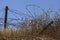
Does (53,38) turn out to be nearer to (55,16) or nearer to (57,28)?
(57,28)

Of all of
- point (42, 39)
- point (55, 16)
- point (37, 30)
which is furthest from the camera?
point (55, 16)

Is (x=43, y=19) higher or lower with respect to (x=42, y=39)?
higher

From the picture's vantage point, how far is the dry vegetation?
24.9 feet

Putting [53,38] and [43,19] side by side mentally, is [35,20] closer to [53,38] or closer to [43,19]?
[43,19]

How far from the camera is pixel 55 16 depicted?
8.62m

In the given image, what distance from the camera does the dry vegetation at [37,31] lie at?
7594mm

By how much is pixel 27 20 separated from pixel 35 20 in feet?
0.88

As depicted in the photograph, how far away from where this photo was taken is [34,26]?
8.08 metres

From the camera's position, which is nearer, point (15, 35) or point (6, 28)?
point (15, 35)

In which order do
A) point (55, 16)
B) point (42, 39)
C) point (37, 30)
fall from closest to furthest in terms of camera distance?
point (42, 39), point (37, 30), point (55, 16)

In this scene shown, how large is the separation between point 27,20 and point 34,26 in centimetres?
47

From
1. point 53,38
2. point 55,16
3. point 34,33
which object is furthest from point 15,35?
point 55,16

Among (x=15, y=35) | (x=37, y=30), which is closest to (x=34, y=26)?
(x=37, y=30)

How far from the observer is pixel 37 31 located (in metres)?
7.95
